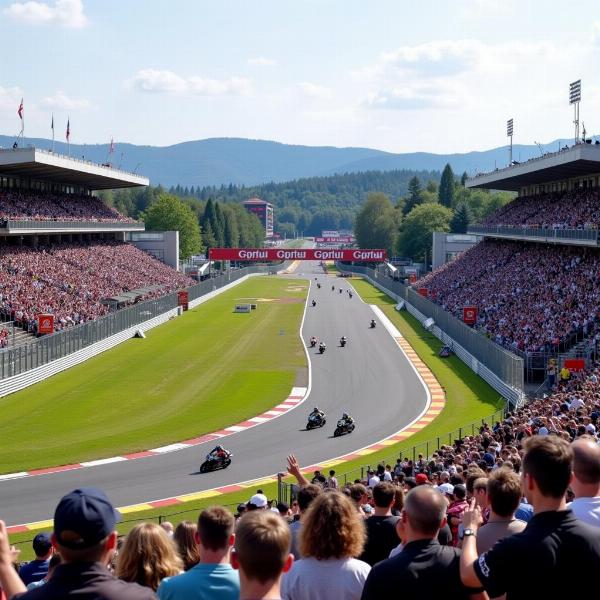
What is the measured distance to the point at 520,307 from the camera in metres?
51.5

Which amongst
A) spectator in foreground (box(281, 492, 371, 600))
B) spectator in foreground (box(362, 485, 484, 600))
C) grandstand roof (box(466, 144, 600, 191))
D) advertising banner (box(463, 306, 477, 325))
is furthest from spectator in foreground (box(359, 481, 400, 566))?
advertising banner (box(463, 306, 477, 325))

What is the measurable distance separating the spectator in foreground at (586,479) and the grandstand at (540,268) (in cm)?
3175

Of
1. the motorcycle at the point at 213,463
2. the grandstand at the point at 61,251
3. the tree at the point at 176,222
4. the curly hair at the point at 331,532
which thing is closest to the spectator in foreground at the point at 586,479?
the curly hair at the point at 331,532

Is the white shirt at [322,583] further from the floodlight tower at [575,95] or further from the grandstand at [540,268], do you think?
the floodlight tower at [575,95]

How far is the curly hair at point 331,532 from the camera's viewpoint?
19.8 feet

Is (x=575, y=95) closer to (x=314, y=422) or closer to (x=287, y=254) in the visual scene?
(x=314, y=422)

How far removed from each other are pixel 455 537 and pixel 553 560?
5.27 meters

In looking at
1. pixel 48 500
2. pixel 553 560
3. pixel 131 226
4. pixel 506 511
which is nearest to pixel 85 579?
pixel 553 560

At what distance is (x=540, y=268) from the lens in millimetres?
56969

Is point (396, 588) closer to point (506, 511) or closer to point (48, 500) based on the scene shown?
point (506, 511)

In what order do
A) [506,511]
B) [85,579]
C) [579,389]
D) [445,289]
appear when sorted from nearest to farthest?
[85,579] → [506,511] → [579,389] → [445,289]

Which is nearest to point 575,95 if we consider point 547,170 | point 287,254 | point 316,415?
point 547,170

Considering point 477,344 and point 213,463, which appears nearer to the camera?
point 213,463

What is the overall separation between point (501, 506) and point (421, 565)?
123 centimetres
